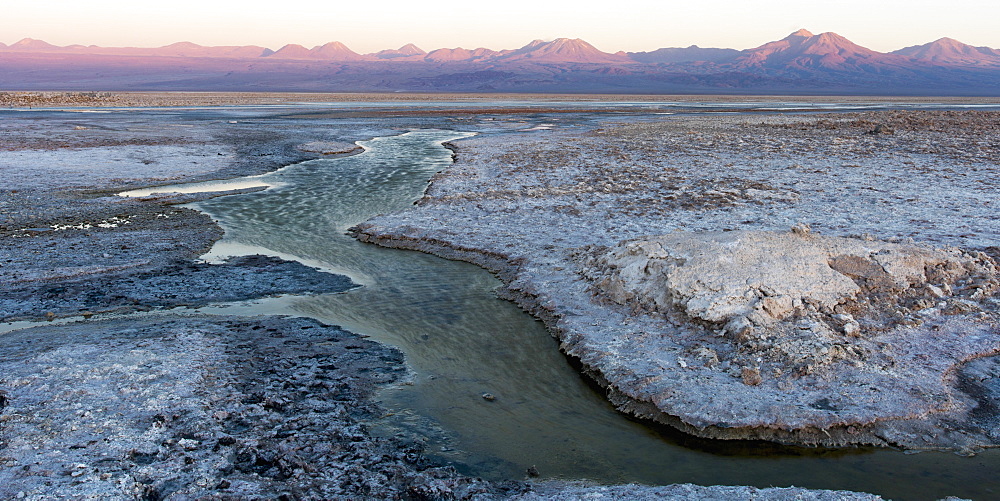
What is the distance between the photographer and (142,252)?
1068 cm

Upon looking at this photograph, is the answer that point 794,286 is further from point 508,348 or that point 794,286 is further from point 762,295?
point 508,348

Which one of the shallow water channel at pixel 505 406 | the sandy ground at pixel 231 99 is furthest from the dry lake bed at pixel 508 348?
the sandy ground at pixel 231 99

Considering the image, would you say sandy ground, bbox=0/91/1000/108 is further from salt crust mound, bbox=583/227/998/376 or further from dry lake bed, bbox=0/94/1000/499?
salt crust mound, bbox=583/227/998/376

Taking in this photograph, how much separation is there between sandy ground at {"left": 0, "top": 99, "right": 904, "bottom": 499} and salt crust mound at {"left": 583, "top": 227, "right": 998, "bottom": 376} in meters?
2.17

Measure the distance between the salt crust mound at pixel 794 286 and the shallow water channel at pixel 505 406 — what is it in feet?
3.61

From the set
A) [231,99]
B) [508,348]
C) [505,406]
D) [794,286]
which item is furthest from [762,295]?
[231,99]

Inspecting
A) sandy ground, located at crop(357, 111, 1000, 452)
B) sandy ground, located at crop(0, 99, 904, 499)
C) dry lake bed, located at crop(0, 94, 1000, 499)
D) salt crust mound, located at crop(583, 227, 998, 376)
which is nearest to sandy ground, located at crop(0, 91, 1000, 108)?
sandy ground, located at crop(0, 99, 904, 499)

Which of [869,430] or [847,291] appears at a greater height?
[847,291]

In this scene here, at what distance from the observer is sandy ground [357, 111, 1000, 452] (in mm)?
5879

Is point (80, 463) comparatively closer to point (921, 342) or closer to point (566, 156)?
point (921, 342)

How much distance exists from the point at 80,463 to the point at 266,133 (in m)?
28.7

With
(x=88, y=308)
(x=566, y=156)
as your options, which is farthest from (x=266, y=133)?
(x=88, y=308)

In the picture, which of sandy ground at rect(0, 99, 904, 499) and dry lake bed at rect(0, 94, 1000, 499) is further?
dry lake bed at rect(0, 94, 1000, 499)

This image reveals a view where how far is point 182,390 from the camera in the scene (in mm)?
6035
